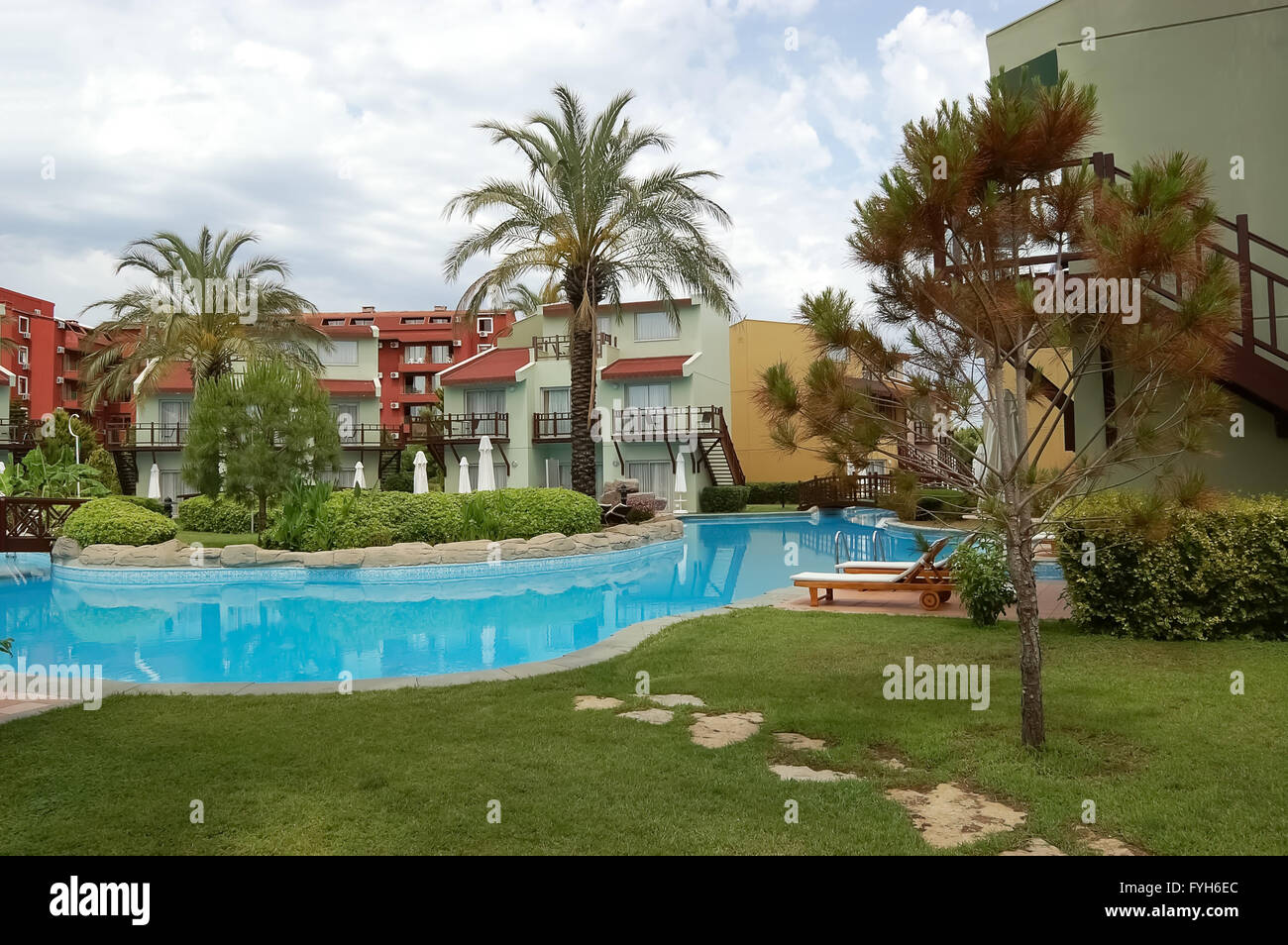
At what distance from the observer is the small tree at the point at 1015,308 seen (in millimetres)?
5055

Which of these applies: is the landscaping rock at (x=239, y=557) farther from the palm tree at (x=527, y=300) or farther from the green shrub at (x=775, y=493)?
the green shrub at (x=775, y=493)

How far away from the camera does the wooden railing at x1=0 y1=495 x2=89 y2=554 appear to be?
1961 centimetres

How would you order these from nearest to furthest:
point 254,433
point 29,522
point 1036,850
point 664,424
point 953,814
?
point 1036,850 → point 953,814 → point 29,522 → point 254,433 → point 664,424

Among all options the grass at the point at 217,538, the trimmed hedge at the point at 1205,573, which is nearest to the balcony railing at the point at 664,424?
the grass at the point at 217,538

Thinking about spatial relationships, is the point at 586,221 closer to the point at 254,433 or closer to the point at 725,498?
the point at 254,433

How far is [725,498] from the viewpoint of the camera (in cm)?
3359

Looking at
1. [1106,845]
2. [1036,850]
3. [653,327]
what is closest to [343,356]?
[653,327]

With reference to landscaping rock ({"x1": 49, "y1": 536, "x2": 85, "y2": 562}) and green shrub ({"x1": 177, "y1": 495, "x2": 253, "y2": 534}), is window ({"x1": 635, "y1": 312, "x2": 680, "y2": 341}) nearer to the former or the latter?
green shrub ({"x1": 177, "y1": 495, "x2": 253, "y2": 534})

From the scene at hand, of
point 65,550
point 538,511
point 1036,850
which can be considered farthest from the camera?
point 538,511

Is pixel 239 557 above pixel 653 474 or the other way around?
the other way around

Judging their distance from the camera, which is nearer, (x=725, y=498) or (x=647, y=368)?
(x=725, y=498)

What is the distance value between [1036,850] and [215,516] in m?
26.3

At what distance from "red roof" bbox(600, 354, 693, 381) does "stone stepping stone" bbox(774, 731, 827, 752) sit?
29.0 m

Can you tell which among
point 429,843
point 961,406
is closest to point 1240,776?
point 961,406
